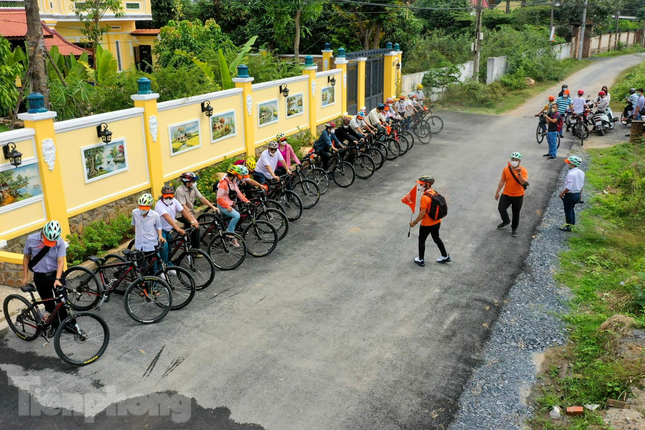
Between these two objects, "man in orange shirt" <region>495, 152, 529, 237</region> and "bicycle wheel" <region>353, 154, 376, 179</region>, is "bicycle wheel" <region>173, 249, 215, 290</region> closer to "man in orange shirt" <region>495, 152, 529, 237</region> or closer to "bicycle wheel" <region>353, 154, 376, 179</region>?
"man in orange shirt" <region>495, 152, 529, 237</region>

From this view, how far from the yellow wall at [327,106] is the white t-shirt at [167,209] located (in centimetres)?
1034

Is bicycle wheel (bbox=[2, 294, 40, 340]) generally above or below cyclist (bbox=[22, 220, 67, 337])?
below

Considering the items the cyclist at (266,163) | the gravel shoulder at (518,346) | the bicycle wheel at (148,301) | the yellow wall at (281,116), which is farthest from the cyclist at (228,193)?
the gravel shoulder at (518,346)

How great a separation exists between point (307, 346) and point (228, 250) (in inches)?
128

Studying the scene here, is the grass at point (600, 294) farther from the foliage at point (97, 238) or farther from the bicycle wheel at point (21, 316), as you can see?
the foliage at point (97, 238)

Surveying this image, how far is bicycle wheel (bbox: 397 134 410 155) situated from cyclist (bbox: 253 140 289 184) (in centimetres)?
668

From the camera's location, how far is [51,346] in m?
8.11

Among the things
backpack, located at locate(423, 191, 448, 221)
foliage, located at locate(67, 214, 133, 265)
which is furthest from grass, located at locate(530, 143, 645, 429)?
foliage, located at locate(67, 214, 133, 265)

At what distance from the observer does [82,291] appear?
29.1 ft

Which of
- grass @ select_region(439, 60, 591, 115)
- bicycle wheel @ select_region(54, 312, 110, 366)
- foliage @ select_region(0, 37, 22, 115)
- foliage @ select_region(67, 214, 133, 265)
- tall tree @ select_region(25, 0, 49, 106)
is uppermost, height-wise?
tall tree @ select_region(25, 0, 49, 106)

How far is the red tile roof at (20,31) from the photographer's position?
71.2ft

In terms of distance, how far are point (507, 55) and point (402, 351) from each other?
31.2 metres

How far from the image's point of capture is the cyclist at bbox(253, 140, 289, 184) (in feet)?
42.1

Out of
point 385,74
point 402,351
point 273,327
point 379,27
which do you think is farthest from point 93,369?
point 379,27
